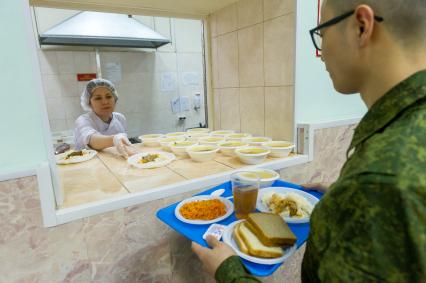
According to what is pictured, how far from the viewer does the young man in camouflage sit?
391 millimetres

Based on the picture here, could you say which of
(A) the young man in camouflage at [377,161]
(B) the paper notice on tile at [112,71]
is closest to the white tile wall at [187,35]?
(B) the paper notice on tile at [112,71]

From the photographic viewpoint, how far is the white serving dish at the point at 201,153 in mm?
1254

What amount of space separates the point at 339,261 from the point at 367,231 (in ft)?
0.25

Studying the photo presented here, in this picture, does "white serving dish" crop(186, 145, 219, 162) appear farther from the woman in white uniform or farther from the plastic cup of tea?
the woman in white uniform

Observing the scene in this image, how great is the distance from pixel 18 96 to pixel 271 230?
31.4 inches

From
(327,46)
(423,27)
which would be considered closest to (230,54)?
(327,46)

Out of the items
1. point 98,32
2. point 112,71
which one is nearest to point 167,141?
point 98,32

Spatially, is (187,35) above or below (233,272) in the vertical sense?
above

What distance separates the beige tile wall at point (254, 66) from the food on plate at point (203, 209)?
0.71 metres

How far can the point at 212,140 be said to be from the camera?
61.5 inches

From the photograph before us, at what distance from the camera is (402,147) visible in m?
0.41

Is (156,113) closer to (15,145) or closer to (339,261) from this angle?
(15,145)

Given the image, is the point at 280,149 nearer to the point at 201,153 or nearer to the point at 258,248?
the point at 201,153

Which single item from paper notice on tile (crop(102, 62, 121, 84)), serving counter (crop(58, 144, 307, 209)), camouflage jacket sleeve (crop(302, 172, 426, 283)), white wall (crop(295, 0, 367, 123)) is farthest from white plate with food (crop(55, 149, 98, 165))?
paper notice on tile (crop(102, 62, 121, 84))
